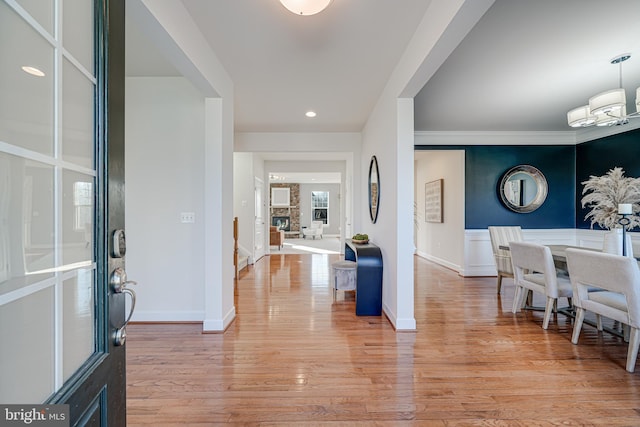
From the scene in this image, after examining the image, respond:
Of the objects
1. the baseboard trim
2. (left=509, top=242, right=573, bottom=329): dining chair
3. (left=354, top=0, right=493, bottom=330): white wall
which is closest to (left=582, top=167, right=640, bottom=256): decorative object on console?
(left=509, top=242, right=573, bottom=329): dining chair

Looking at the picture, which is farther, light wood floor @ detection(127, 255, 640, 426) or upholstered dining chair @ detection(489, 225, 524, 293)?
upholstered dining chair @ detection(489, 225, 524, 293)

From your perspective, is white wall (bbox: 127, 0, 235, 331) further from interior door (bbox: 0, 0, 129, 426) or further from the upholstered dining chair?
the upholstered dining chair

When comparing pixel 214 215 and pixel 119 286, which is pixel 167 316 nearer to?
pixel 214 215

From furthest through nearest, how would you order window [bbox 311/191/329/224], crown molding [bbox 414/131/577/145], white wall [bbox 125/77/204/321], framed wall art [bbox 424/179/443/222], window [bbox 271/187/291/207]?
window [bbox 311/191/329/224], window [bbox 271/187/291/207], framed wall art [bbox 424/179/443/222], crown molding [bbox 414/131/577/145], white wall [bbox 125/77/204/321]

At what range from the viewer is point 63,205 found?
2.46ft

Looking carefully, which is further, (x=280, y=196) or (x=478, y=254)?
(x=280, y=196)

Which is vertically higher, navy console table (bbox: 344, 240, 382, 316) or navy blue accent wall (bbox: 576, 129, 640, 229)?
navy blue accent wall (bbox: 576, 129, 640, 229)

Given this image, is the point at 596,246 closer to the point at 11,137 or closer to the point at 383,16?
the point at 383,16

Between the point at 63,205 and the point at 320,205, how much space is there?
44.0 ft

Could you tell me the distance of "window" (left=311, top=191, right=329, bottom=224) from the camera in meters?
14.1

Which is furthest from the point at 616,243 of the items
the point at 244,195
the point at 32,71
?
the point at 244,195

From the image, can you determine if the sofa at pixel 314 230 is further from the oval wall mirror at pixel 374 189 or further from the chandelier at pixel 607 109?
the chandelier at pixel 607 109

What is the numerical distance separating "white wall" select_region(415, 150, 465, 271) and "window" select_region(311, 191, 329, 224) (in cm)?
665

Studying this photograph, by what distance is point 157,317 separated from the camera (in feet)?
10.5
